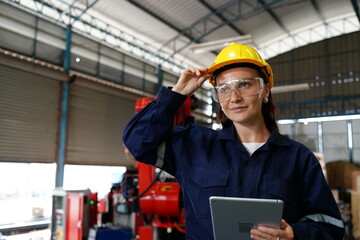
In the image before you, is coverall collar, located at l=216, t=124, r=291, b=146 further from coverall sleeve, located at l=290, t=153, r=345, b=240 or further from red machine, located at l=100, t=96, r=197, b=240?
red machine, located at l=100, t=96, r=197, b=240

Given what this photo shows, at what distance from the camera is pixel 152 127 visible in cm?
174

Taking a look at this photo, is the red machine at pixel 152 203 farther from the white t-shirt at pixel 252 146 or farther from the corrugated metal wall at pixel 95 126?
the corrugated metal wall at pixel 95 126

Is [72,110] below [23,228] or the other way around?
the other way around

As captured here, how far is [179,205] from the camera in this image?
461cm

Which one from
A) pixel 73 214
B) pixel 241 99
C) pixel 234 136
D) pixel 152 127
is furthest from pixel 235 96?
pixel 73 214

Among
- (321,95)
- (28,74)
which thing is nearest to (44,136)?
(28,74)

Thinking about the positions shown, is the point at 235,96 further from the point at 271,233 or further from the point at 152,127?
the point at 271,233

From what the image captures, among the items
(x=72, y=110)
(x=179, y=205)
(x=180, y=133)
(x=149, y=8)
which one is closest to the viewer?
(x=180, y=133)

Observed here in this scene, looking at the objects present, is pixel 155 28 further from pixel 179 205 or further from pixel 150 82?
pixel 179 205

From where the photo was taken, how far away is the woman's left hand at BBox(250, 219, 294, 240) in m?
1.38

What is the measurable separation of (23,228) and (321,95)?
49.1 ft

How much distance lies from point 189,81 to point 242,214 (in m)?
0.80

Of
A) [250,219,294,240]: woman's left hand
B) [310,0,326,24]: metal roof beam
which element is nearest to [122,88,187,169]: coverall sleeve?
[250,219,294,240]: woman's left hand

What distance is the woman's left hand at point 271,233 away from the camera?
1.38 m
